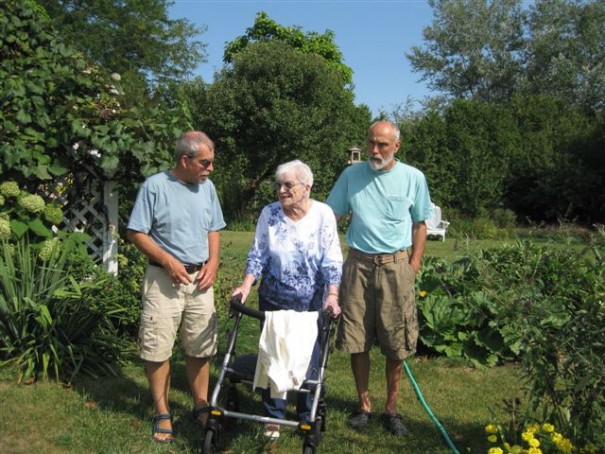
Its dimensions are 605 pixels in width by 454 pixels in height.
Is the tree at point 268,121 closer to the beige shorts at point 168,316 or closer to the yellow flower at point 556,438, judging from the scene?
the beige shorts at point 168,316

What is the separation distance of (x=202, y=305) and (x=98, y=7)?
2649 centimetres

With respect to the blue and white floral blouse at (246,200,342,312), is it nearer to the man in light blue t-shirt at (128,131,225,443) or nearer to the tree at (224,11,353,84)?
the man in light blue t-shirt at (128,131,225,443)

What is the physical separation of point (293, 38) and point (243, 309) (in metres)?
29.8

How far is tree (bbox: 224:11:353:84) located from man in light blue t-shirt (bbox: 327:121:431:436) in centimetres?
2820

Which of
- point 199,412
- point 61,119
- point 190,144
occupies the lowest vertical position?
point 199,412

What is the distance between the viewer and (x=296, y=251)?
3.61 metres

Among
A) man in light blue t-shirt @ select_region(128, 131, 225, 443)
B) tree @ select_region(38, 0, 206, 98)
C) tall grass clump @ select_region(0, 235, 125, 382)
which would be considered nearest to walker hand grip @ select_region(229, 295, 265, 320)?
man in light blue t-shirt @ select_region(128, 131, 225, 443)

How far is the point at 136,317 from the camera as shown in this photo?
5.22 m

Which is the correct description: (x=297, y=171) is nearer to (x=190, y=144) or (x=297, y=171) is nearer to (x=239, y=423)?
(x=190, y=144)

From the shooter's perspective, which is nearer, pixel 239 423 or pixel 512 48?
pixel 239 423

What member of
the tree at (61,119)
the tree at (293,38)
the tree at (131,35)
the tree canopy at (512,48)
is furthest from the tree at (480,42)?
the tree at (61,119)

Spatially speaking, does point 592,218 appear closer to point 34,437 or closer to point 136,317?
point 136,317

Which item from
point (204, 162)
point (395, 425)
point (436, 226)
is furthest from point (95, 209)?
point (436, 226)

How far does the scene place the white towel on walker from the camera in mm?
3270
